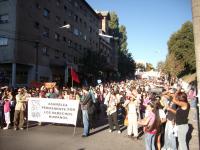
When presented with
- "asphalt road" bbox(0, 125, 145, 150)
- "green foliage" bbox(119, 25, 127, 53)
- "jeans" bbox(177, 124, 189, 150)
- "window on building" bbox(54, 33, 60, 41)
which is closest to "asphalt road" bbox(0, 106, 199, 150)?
"asphalt road" bbox(0, 125, 145, 150)

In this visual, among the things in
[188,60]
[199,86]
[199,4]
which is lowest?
[199,86]

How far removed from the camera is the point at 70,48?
147ft

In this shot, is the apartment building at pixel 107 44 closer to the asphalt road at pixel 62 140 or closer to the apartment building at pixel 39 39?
the apartment building at pixel 39 39

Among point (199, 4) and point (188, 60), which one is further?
point (188, 60)

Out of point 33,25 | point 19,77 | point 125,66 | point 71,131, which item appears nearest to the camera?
point 71,131

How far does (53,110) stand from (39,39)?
79.1 ft

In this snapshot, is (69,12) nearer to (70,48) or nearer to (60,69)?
(70,48)

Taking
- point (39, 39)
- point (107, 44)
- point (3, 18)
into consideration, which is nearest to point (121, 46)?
point (107, 44)

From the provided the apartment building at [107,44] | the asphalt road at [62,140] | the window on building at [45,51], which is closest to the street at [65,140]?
the asphalt road at [62,140]

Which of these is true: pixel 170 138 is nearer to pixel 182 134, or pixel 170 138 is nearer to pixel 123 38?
pixel 182 134

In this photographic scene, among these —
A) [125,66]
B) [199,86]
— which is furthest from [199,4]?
[125,66]

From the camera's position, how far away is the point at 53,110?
1188cm

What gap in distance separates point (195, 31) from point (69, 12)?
42.3 metres

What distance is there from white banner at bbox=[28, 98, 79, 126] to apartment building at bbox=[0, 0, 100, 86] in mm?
17540
